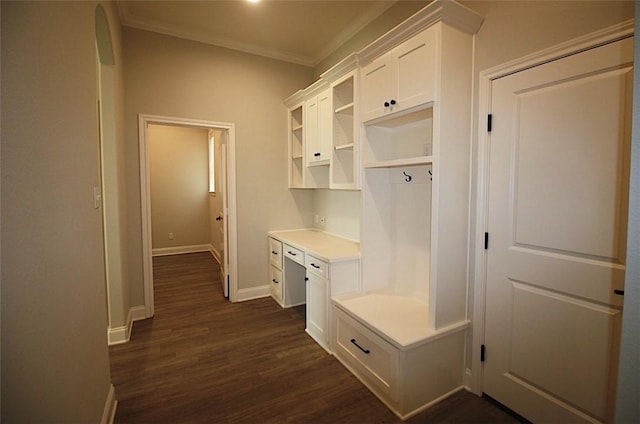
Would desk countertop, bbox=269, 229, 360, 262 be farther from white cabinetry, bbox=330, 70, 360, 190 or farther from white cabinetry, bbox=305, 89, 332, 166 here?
white cabinetry, bbox=305, 89, 332, 166

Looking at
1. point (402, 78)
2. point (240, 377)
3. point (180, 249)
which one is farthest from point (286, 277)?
point (180, 249)

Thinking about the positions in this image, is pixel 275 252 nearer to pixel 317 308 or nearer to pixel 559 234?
pixel 317 308

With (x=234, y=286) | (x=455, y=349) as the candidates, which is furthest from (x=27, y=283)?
(x=234, y=286)

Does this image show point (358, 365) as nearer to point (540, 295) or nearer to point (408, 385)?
point (408, 385)

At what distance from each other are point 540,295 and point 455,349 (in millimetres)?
656

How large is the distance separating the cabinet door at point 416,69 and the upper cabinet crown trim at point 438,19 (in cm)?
4

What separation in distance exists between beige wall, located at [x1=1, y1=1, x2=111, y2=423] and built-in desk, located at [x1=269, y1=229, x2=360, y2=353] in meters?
1.63

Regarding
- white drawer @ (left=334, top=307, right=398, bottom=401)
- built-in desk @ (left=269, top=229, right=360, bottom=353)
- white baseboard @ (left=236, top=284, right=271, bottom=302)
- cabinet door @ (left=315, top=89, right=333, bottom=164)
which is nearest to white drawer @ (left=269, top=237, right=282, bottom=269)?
built-in desk @ (left=269, top=229, right=360, bottom=353)

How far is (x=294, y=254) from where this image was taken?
3229 mm

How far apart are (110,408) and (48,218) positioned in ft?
4.70

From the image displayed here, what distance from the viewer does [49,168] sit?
3.53 feet

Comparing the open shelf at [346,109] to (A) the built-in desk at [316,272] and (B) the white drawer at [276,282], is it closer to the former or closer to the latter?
(A) the built-in desk at [316,272]

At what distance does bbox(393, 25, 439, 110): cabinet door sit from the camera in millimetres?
1879

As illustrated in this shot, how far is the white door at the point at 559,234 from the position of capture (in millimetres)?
1462
